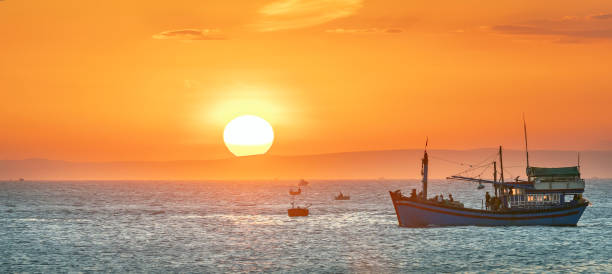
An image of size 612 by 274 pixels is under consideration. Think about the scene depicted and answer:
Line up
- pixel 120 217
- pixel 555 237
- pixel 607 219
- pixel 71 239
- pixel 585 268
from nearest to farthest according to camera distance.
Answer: pixel 585 268, pixel 555 237, pixel 71 239, pixel 607 219, pixel 120 217

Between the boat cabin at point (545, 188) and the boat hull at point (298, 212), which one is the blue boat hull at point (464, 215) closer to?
the boat cabin at point (545, 188)

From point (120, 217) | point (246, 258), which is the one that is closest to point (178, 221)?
point (120, 217)

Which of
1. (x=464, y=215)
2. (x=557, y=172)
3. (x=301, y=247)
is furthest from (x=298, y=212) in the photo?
(x=301, y=247)

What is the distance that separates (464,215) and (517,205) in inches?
312

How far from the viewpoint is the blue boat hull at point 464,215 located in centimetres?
9869

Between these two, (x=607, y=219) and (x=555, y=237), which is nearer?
(x=555, y=237)

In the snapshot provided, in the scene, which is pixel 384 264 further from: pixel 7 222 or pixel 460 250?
pixel 7 222

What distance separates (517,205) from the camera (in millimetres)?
100562

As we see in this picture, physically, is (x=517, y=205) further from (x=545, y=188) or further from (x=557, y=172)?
(x=557, y=172)

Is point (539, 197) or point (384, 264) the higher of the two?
point (539, 197)

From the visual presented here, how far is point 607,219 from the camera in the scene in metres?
130

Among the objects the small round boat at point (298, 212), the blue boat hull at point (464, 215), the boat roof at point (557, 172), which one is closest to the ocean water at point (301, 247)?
the blue boat hull at point (464, 215)


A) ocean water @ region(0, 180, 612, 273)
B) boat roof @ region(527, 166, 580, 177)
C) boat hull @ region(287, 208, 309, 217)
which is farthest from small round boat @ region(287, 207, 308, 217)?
boat roof @ region(527, 166, 580, 177)

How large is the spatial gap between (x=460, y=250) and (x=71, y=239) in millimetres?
50968
